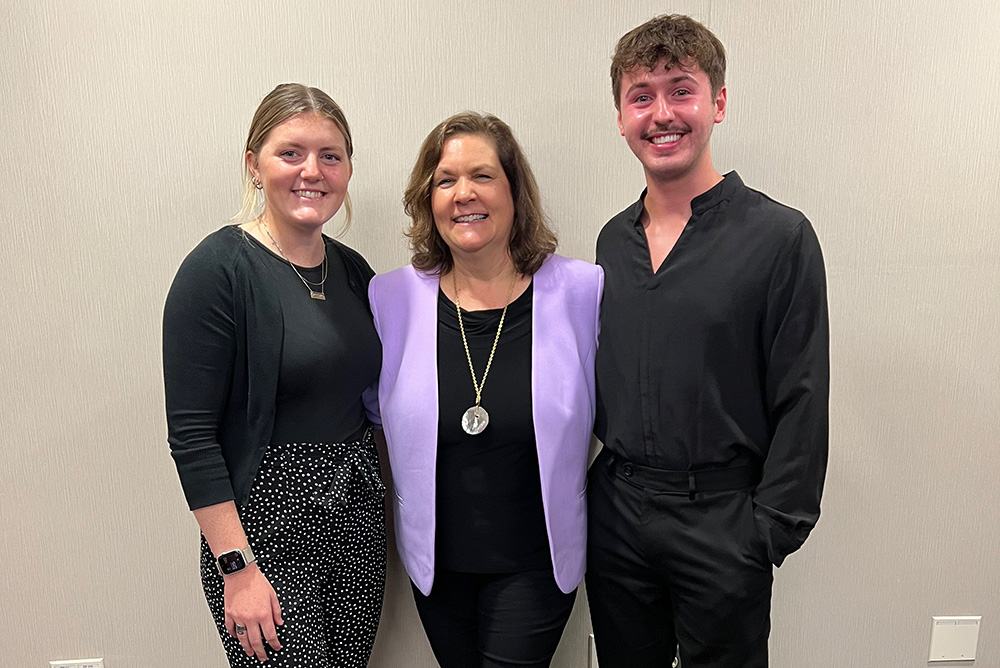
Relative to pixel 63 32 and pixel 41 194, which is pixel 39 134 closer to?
pixel 41 194

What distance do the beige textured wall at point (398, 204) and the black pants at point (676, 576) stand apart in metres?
0.62

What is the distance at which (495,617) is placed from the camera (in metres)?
1.55

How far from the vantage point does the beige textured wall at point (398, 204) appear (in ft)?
5.69

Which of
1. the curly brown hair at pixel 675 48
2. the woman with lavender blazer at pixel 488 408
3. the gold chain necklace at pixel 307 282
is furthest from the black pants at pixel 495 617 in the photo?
the curly brown hair at pixel 675 48

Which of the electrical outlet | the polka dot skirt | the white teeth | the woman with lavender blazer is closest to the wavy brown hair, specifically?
the woman with lavender blazer


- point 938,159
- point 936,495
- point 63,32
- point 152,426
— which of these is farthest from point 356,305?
point 936,495

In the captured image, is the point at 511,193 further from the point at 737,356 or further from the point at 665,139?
the point at 737,356

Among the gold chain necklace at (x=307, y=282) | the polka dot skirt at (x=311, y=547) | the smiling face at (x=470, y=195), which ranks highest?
the smiling face at (x=470, y=195)

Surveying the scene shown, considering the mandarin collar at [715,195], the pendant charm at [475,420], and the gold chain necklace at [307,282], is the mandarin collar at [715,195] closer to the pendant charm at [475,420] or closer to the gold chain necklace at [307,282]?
the pendant charm at [475,420]

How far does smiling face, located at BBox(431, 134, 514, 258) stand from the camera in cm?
151

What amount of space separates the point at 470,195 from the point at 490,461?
577mm

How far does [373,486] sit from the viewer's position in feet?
5.02

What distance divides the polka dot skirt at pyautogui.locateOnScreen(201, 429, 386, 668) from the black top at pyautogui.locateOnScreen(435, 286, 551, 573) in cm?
18

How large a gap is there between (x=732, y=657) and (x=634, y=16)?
1517 mm
